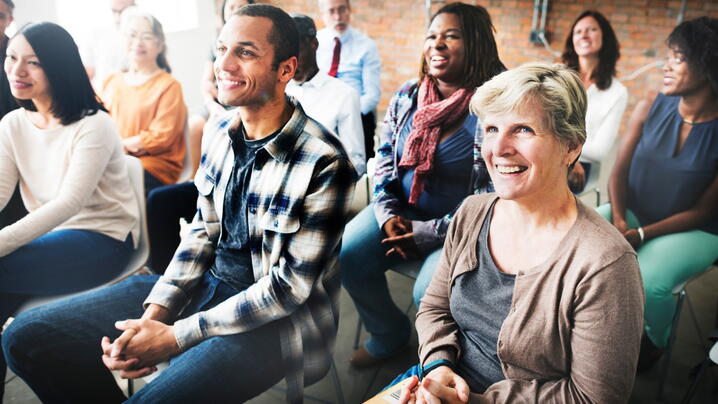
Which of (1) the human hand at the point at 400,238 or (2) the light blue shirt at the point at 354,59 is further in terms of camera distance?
(2) the light blue shirt at the point at 354,59

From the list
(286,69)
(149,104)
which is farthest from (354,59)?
(286,69)

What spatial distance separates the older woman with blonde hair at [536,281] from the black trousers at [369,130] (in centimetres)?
195

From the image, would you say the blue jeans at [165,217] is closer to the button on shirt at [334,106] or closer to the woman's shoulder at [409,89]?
the button on shirt at [334,106]

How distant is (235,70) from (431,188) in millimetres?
891

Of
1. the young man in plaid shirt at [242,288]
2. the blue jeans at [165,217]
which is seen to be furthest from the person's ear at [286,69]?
the blue jeans at [165,217]

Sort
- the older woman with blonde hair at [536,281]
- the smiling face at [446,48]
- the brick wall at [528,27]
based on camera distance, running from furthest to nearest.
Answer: the brick wall at [528,27] → the smiling face at [446,48] → the older woman with blonde hair at [536,281]

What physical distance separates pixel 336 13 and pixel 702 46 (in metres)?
2.05

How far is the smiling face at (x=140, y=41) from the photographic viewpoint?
2.46m

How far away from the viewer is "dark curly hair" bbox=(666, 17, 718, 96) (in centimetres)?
175

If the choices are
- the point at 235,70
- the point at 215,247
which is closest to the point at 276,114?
the point at 235,70

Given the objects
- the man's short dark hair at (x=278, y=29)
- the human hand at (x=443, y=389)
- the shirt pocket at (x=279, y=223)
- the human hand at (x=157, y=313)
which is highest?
the man's short dark hair at (x=278, y=29)

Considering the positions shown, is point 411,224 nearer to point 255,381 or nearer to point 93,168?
point 255,381

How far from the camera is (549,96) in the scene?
3.14ft

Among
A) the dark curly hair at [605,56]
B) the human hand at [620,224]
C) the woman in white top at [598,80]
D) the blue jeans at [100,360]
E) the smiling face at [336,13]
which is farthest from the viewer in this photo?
the smiling face at [336,13]
